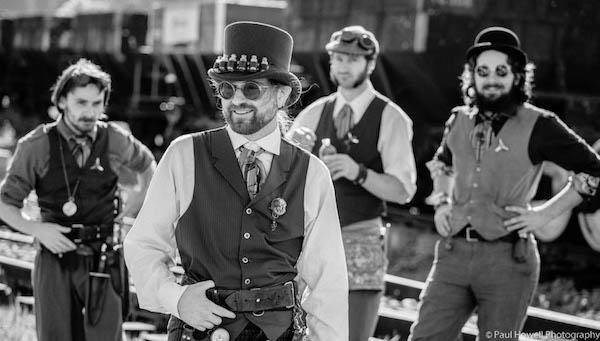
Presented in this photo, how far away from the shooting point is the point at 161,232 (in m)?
3.66

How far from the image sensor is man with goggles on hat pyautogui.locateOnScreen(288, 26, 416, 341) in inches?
221

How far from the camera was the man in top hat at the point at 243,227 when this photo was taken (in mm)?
3604

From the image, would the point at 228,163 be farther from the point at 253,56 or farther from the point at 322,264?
the point at 322,264

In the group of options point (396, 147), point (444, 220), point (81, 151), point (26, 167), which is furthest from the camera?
point (396, 147)

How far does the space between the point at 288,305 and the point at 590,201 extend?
215 centimetres

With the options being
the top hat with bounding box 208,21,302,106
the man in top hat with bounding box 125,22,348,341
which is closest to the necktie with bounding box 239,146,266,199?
the man in top hat with bounding box 125,22,348,341

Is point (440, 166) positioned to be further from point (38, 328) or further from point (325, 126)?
point (38, 328)

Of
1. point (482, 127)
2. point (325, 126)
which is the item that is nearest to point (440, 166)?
point (482, 127)

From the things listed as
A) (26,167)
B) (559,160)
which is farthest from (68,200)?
(559,160)

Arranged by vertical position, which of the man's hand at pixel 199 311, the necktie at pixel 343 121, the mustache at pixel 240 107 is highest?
the mustache at pixel 240 107

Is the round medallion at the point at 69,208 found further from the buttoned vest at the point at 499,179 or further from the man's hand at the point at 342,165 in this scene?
the buttoned vest at the point at 499,179

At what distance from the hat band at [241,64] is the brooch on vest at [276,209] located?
0.47 metres

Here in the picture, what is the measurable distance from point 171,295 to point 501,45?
2.50 meters

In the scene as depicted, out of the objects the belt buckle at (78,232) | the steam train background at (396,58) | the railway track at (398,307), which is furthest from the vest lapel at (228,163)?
the steam train background at (396,58)
